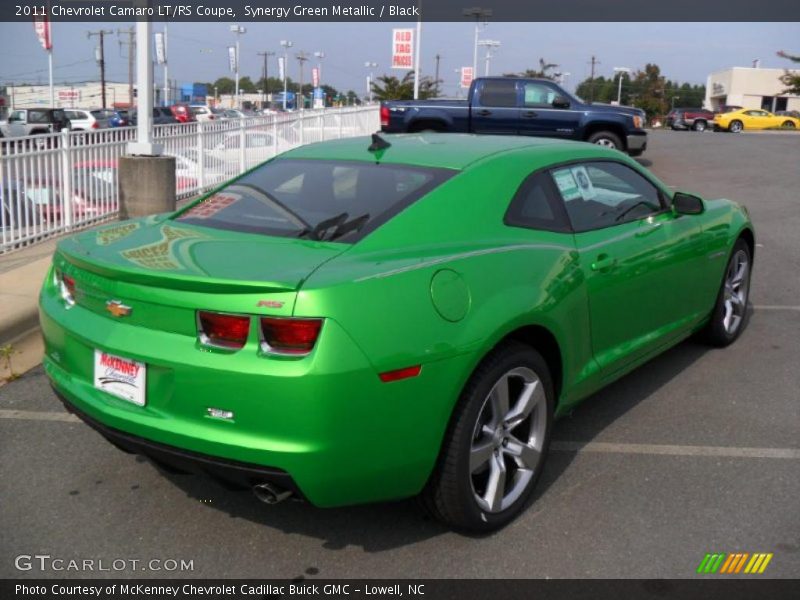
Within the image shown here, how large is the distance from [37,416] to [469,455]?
2766mm

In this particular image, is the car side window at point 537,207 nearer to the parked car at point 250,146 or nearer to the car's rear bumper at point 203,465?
the car's rear bumper at point 203,465

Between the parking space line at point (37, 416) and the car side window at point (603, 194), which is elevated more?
the car side window at point (603, 194)

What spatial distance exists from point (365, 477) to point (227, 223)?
147 cm

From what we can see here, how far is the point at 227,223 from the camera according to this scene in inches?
149

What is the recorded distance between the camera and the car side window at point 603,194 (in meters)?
4.17

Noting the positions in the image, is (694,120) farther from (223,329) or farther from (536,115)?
(223,329)

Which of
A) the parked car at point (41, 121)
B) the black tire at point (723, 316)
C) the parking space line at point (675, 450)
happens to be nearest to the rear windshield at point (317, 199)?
the parking space line at point (675, 450)

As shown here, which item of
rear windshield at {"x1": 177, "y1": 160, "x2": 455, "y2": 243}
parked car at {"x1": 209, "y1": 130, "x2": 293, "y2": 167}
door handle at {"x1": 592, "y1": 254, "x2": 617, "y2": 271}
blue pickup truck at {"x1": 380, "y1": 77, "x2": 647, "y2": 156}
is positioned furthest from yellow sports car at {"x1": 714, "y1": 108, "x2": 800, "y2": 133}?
rear windshield at {"x1": 177, "y1": 160, "x2": 455, "y2": 243}

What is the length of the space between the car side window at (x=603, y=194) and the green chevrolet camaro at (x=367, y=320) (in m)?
0.02

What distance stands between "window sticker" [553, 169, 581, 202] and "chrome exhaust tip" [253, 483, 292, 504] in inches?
82.4

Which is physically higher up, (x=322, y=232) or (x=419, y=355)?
(x=322, y=232)

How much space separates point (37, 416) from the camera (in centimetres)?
469
